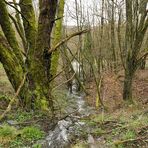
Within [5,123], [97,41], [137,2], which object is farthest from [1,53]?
[97,41]

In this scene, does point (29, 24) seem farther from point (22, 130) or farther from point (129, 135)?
point (129, 135)

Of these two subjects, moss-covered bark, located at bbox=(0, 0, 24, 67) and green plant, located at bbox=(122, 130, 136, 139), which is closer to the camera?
green plant, located at bbox=(122, 130, 136, 139)

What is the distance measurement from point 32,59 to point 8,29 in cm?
135

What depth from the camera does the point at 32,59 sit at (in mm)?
8875

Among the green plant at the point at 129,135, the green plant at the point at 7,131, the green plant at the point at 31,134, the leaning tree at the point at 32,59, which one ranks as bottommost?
the green plant at the point at 31,134

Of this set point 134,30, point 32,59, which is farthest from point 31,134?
point 134,30

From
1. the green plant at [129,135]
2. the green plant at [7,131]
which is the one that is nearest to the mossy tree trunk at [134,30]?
the green plant at [129,135]

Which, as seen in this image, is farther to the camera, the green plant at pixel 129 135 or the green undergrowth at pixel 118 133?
the green plant at pixel 129 135

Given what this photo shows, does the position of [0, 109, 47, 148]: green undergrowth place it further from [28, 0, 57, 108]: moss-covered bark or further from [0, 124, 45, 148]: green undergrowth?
[28, 0, 57, 108]: moss-covered bark

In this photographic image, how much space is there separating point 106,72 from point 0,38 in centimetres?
1671

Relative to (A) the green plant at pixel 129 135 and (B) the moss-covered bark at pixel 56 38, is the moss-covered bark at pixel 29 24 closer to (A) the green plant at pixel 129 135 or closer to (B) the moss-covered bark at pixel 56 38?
(B) the moss-covered bark at pixel 56 38

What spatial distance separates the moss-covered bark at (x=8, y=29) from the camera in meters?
9.18

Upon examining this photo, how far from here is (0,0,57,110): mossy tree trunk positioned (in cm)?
843

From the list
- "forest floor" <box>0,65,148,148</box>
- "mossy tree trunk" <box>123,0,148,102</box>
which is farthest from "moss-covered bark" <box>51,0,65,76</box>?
"mossy tree trunk" <box>123,0,148,102</box>
